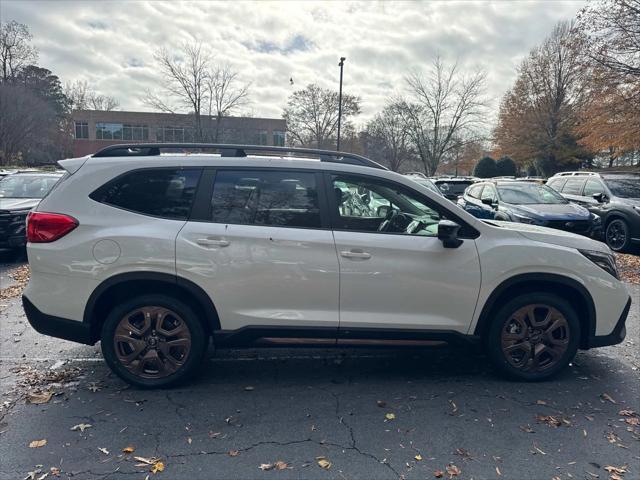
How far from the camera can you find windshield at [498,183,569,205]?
9852mm

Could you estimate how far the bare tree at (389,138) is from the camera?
40344mm

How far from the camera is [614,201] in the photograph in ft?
31.6

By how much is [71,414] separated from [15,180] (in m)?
9.37

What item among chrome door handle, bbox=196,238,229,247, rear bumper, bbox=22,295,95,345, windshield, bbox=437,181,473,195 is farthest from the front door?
windshield, bbox=437,181,473,195

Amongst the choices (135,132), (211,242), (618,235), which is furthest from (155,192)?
(135,132)

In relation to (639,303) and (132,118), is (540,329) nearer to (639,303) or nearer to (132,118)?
(639,303)

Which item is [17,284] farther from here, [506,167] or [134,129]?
[134,129]

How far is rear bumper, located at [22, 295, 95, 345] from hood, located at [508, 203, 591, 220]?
8.45m

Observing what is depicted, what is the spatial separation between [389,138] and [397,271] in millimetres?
41125

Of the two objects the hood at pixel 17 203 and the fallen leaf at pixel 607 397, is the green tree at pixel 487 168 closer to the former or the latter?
the hood at pixel 17 203

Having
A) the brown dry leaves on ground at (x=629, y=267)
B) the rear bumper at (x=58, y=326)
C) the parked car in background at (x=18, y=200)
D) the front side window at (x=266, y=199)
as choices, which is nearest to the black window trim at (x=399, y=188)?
the front side window at (x=266, y=199)

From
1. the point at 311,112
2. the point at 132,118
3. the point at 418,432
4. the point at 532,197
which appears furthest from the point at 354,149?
the point at 418,432

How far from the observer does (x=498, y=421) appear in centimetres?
305

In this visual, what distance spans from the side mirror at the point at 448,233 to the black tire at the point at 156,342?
210 cm
